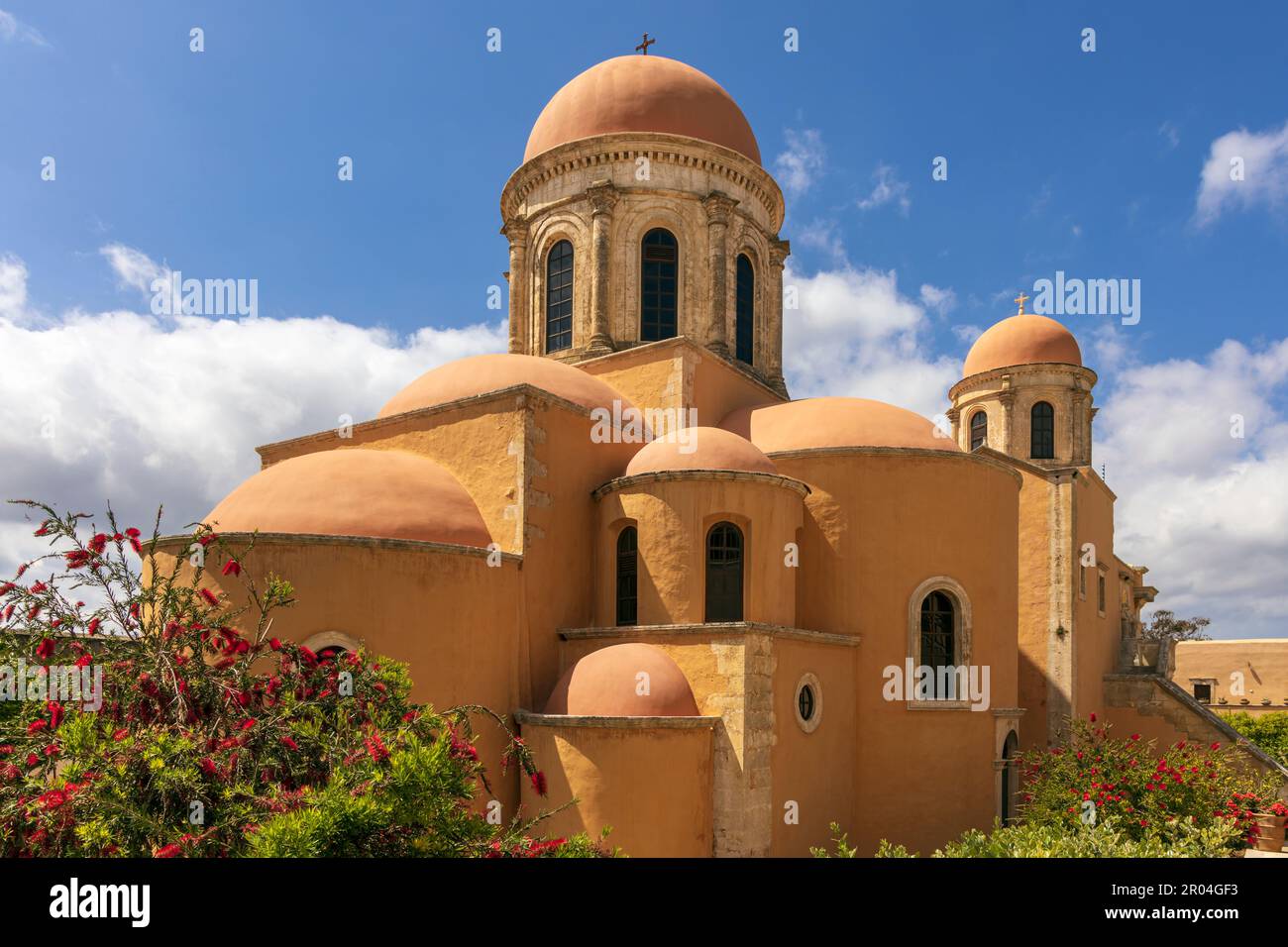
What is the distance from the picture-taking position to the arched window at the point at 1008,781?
46.6ft

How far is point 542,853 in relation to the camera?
15.1ft

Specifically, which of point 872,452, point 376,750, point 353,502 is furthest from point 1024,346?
point 376,750

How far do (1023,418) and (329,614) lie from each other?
21462 mm

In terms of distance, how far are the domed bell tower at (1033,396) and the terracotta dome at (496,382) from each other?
1495 centimetres

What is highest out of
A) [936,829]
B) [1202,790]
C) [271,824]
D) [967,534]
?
[967,534]

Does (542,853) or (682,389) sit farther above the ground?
(682,389)

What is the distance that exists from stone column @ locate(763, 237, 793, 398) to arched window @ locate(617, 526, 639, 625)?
23.8 feet

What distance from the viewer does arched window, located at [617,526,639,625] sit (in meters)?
13.1

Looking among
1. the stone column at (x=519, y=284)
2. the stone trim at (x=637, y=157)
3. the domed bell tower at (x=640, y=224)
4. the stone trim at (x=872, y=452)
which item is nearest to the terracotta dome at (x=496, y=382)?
the domed bell tower at (x=640, y=224)

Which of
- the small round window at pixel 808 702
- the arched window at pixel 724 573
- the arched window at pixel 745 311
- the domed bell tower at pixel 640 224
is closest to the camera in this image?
the small round window at pixel 808 702

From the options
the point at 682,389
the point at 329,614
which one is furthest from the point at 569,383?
the point at 329,614

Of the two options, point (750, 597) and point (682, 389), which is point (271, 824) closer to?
point (750, 597)

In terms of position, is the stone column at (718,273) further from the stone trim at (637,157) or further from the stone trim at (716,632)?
the stone trim at (716,632)
